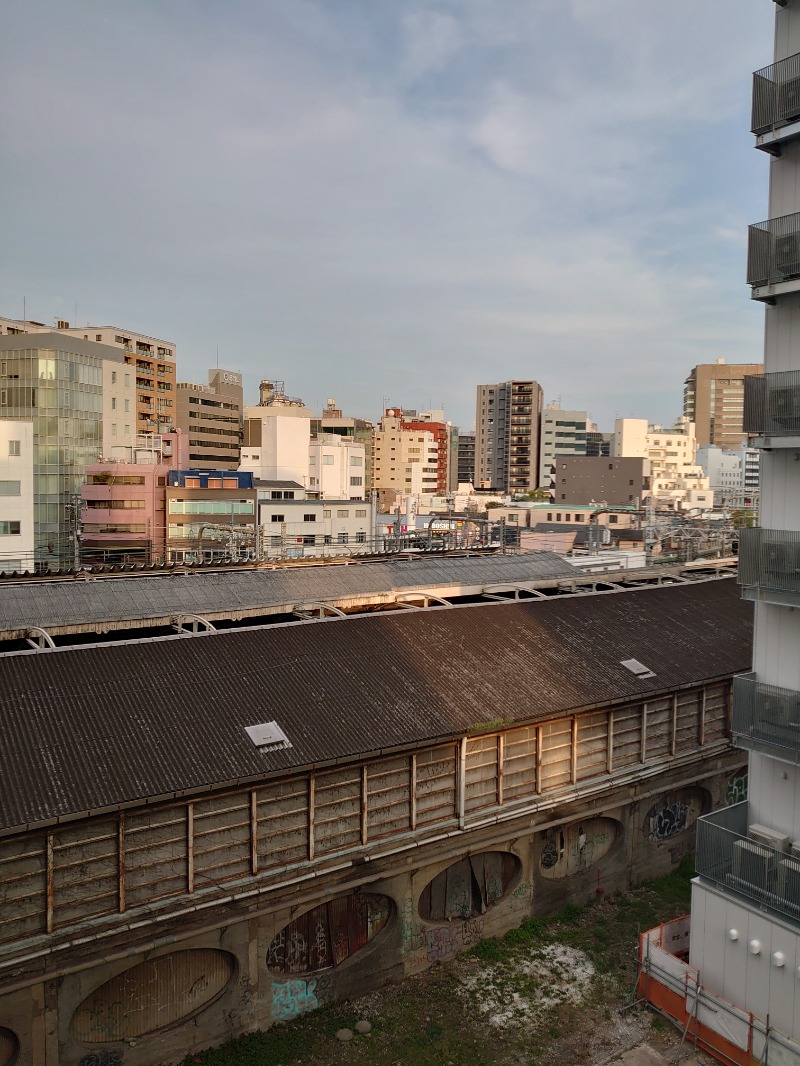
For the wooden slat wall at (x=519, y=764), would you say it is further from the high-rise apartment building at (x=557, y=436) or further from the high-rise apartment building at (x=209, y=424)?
the high-rise apartment building at (x=557, y=436)

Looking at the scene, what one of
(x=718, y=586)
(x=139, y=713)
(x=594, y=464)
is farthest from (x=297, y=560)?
(x=594, y=464)

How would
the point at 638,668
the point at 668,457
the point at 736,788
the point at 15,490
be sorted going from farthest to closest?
the point at 668,457, the point at 15,490, the point at 736,788, the point at 638,668

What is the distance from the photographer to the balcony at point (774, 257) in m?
17.2

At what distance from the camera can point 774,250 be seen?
17578 millimetres

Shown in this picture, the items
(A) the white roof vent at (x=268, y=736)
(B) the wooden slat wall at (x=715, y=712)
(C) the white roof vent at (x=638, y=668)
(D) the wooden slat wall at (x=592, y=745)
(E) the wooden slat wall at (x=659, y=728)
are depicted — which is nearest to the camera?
(A) the white roof vent at (x=268, y=736)

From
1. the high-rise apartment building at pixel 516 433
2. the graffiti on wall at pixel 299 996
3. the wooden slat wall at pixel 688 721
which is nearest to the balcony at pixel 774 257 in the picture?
the wooden slat wall at pixel 688 721

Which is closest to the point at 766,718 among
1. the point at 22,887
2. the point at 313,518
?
the point at 22,887

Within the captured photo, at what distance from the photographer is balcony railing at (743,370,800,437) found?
17.2m

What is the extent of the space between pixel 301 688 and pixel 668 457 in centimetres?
17346

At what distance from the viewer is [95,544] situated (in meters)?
77.8

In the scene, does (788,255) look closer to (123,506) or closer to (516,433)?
(123,506)

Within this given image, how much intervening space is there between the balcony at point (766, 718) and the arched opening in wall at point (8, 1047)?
15.8 metres

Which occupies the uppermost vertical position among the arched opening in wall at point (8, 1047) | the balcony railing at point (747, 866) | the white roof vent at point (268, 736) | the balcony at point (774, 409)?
the balcony at point (774, 409)

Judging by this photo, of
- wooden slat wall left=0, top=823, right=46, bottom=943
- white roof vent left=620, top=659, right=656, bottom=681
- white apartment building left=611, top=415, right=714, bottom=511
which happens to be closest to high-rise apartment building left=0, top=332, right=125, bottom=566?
white roof vent left=620, top=659, right=656, bottom=681
